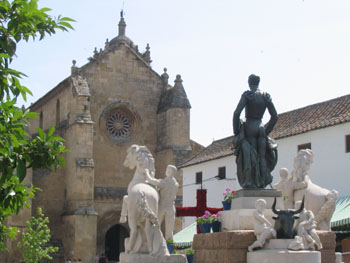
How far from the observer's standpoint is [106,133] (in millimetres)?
42938

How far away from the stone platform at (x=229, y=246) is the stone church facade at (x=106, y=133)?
27.3m

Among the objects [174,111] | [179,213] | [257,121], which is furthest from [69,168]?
[257,121]

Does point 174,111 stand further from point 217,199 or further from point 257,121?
point 257,121

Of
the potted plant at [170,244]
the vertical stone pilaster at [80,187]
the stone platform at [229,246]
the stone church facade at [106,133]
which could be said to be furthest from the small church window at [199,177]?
the stone platform at [229,246]

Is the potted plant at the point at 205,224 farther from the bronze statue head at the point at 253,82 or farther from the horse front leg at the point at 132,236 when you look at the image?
the bronze statue head at the point at 253,82

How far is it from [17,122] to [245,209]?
17.8 ft

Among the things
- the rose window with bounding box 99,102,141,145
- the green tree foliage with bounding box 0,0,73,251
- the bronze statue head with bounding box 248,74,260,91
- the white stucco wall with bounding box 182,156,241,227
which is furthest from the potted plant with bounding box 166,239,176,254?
the rose window with bounding box 99,102,141,145

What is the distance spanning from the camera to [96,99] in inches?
1673

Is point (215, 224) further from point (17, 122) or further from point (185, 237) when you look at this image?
point (185, 237)

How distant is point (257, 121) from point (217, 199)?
2444 cm

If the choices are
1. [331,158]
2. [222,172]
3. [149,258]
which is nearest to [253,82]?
[149,258]

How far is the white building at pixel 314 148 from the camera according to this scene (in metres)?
26.7

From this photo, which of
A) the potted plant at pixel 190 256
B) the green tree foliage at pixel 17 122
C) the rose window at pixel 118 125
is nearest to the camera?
the green tree foliage at pixel 17 122

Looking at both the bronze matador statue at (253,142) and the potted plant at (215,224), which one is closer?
the bronze matador statue at (253,142)
